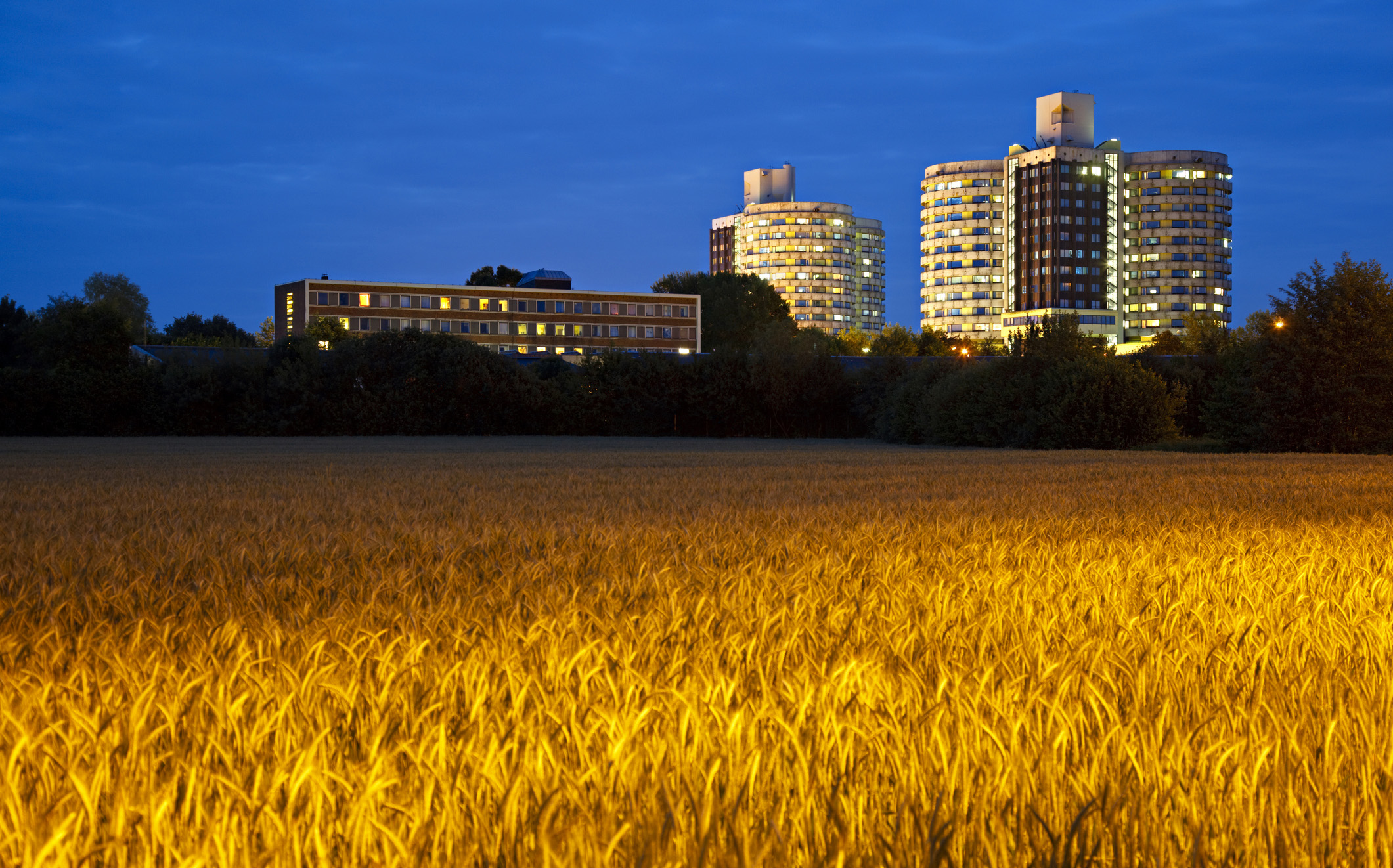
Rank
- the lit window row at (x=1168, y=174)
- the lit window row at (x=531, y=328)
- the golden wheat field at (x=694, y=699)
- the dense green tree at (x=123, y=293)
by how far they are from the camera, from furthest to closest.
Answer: the lit window row at (x=1168, y=174) < the lit window row at (x=531, y=328) < the dense green tree at (x=123, y=293) < the golden wheat field at (x=694, y=699)

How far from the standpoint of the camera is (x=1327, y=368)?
82.3 ft

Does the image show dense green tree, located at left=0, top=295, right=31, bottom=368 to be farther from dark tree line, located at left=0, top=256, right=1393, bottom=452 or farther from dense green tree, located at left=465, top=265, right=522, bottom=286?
dense green tree, located at left=465, top=265, right=522, bottom=286

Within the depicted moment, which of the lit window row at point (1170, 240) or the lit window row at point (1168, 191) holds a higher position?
the lit window row at point (1168, 191)

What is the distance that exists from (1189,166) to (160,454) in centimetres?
18411

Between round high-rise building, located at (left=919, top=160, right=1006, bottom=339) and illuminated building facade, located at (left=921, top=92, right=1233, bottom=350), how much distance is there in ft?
0.52

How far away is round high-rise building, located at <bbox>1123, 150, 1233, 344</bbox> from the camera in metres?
176

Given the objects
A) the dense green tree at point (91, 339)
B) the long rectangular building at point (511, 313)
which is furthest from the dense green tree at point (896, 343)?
the dense green tree at point (91, 339)

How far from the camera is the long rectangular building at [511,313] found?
126000 millimetres

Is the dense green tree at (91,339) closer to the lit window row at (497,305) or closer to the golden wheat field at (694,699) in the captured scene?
the golden wheat field at (694,699)

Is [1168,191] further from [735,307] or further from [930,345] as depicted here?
[735,307]

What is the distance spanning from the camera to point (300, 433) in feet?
139

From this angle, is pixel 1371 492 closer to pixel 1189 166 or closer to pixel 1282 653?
pixel 1282 653

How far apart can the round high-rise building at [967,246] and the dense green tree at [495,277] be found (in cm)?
7299

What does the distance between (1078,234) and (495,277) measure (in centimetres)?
8723
